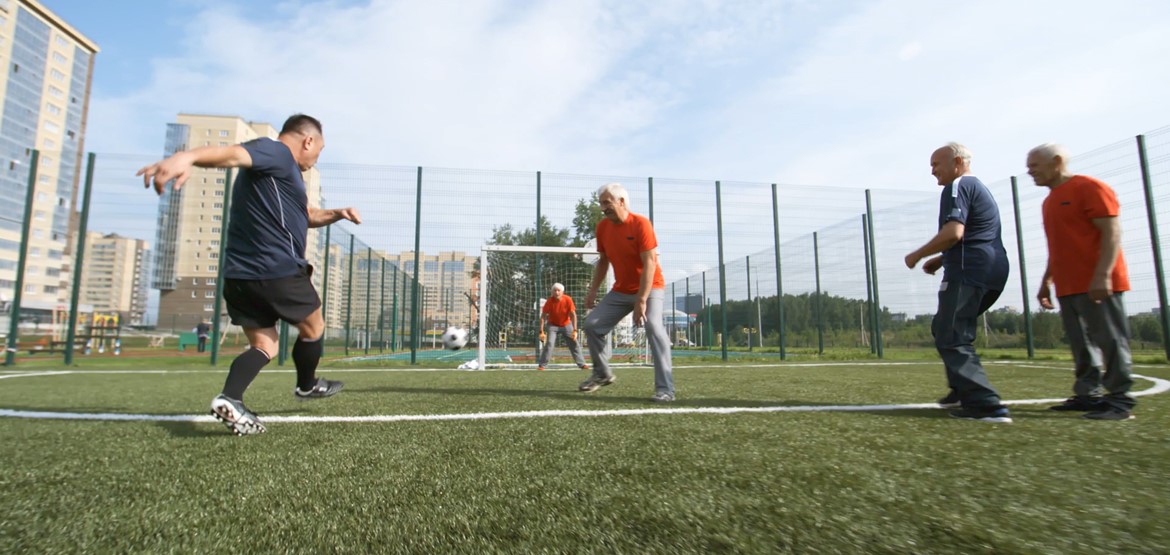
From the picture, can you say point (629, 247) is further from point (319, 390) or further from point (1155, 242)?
point (1155, 242)

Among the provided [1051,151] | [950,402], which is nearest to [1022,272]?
[1051,151]

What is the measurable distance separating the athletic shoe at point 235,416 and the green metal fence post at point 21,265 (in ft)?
34.7

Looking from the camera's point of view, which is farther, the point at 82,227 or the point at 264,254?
the point at 82,227

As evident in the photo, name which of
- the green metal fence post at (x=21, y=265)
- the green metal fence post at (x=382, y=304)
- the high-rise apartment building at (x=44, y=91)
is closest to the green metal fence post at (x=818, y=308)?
the green metal fence post at (x=382, y=304)

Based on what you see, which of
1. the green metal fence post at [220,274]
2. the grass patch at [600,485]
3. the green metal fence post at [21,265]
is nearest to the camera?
the grass patch at [600,485]

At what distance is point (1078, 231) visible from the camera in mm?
3188

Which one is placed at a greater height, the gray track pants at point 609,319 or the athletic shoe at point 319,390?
the gray track pants at point 609,319

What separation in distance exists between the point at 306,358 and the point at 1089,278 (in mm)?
4658

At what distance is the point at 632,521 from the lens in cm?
123

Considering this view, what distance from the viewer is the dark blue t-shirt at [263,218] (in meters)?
2.67

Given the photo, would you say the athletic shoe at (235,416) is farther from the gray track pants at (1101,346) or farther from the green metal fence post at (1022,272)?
the green metal fence post at (1022,272)

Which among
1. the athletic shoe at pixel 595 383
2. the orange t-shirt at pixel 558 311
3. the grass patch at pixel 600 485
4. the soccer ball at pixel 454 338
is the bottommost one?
the grass patch at pixel 600 485

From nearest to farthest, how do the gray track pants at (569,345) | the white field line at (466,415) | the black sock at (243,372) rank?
the black sock at (243,372) < the white field line at (466,415) < the gray track pants at (569,345)

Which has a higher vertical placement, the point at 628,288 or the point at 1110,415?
the point at 628,288
